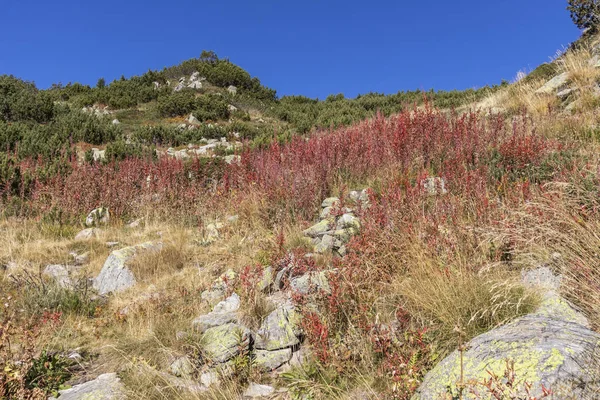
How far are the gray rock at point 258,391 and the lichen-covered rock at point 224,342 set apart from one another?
11.5 inches

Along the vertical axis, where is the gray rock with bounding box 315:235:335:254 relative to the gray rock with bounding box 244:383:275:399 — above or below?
above


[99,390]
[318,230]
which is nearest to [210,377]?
[99,390]

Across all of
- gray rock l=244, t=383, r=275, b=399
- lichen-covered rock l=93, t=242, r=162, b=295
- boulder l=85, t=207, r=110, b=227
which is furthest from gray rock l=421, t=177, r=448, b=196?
boulder l=85, t=207, r=110, b=227

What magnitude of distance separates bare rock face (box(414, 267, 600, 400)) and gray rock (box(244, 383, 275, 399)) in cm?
106

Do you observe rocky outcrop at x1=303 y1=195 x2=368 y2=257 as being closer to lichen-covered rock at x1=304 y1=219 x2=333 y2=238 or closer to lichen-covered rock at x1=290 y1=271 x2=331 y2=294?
lichen-covered rock at x1=304 y1=219 x2=333 y2=238

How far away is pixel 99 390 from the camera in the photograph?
8.55 feet

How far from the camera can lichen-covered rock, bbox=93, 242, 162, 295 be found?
14.9 feet

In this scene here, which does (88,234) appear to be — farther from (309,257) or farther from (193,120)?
(193,120)

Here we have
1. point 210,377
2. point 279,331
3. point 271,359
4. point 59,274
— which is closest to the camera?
point 210,377

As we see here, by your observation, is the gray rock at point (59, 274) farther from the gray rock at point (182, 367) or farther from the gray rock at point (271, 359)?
the gray rock at point (271, 359)

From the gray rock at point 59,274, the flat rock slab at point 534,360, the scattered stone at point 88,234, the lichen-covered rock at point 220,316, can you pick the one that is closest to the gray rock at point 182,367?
the lichen-covered rock at point 220,316

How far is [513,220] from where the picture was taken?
11.2ft

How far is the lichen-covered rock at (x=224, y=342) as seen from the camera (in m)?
2.92

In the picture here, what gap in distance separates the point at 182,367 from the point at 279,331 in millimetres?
772
